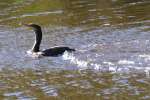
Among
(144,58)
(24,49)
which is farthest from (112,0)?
(144,58)

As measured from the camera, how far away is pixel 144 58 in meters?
18.3

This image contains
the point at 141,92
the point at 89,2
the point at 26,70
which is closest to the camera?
the point at 141,92

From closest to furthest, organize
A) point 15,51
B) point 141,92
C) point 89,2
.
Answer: point 141,92, point 15,51, point 89,2

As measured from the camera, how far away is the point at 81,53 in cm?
2022

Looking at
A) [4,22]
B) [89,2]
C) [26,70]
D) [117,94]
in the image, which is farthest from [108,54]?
[89,2]

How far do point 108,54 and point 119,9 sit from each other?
10.6 meters

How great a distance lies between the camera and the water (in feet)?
50.3

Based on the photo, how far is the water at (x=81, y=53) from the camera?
1534cm

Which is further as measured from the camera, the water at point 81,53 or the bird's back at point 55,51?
the bird's back at point 55,51

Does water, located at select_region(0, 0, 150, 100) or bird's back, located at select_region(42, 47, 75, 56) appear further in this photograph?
bird's back, located at select_region(42, 47, 75, 56)

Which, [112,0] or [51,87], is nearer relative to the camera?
[51,87]

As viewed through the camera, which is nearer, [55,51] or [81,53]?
[81,53]

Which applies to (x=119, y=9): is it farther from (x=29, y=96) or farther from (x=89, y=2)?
(x=29, y=96)

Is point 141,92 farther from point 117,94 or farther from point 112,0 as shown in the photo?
point 112,0
